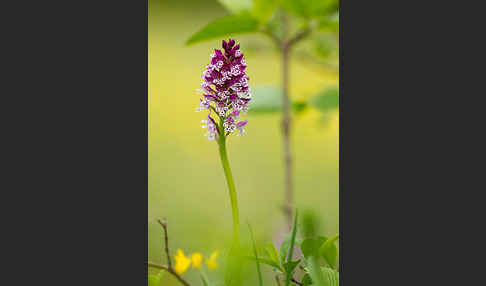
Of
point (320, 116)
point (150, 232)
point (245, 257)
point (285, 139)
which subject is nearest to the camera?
point (245, 257)

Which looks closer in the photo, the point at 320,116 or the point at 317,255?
the point at 317,255

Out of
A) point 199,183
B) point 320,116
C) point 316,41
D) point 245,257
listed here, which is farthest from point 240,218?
point 316,41

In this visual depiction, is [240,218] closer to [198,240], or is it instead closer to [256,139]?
[198,240]

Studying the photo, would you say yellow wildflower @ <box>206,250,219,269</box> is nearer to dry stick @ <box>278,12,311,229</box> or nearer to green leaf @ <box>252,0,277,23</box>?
dry stick @ <box>278,12,311,229</box>

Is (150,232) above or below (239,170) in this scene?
below

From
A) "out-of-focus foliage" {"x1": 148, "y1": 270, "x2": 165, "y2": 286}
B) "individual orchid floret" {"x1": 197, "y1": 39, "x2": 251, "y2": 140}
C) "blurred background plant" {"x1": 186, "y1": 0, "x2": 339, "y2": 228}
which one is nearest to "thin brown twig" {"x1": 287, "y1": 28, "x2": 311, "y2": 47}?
"blurred background plant" {"x1": 186, "y1": 0, "x2": 339, "y2": 228}

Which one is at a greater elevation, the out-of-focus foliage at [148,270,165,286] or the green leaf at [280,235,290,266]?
the green leaf at [280,235,290,266]
